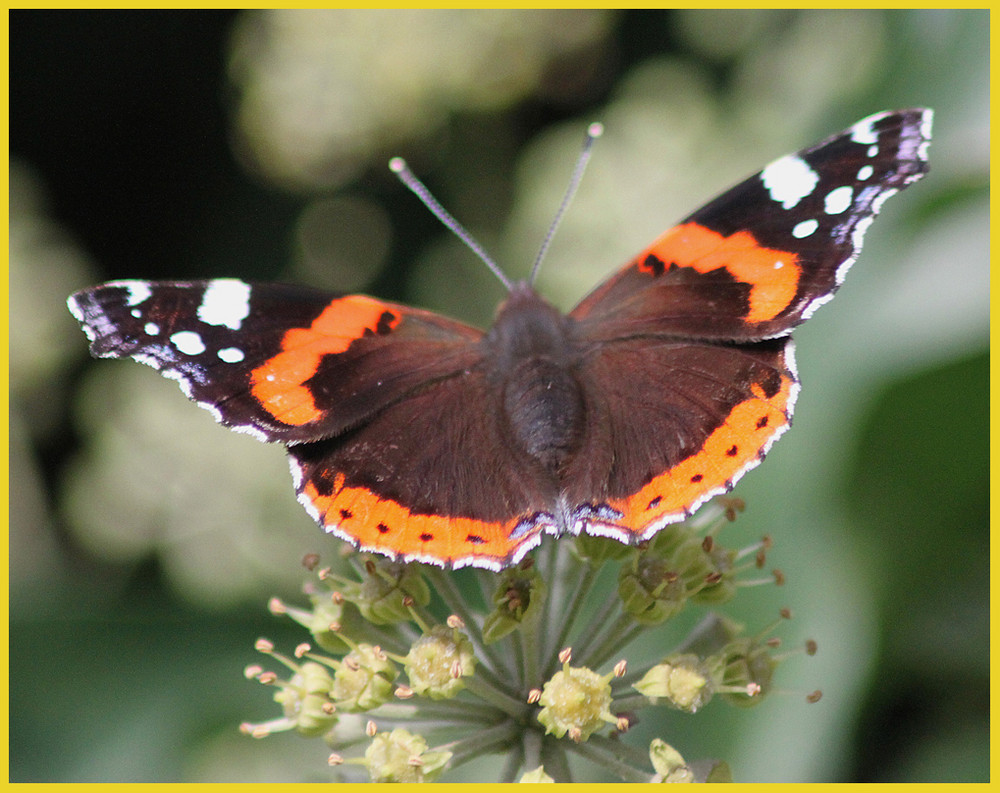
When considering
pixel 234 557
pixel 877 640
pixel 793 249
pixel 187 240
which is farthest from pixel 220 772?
pixel 187 240

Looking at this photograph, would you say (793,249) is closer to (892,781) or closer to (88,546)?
(892,781)

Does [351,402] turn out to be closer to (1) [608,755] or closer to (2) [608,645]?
(2) [608,645]

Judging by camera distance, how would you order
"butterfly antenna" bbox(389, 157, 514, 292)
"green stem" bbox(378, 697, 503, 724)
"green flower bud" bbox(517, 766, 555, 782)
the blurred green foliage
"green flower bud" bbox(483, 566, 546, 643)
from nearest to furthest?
"green flower bud" bbox(517, 766, 555, 782) → "green flower bud" bbox(483, 566, 546, 643) → "green stem" bbox(378, 697, 503, 724) → "butterfly antenna" bbox(389, 157, 514, 292) → the blurred green foliage

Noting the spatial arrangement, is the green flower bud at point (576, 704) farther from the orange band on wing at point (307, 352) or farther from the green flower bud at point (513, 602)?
the orange band on wing at point (307, 352)

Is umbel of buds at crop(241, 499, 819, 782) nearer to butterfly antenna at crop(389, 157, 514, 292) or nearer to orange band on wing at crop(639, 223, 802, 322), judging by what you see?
orange band on wing at crop(639, 223, 802, 322)

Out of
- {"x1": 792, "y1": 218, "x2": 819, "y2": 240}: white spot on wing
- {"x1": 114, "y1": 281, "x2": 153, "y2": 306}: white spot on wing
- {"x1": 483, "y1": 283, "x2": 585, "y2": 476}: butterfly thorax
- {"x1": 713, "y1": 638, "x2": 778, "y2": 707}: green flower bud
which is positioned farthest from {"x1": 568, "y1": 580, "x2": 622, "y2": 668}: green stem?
{"x1": 114, "y1": 281, "x2": 153, "y2": 306}: white spot on wing

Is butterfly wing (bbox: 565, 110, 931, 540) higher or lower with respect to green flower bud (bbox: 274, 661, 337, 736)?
higher

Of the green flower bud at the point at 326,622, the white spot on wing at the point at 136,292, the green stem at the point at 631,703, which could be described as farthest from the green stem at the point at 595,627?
the white spot on wing at the point at 136,292
